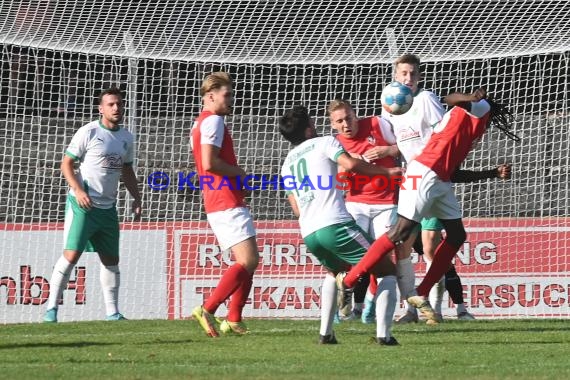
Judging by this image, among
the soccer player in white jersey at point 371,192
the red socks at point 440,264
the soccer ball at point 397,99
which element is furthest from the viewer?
the soccer player in white jersey at point 371,192

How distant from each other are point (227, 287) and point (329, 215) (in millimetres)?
1190

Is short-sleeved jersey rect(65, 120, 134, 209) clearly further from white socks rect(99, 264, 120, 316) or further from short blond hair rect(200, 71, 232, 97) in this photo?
short blond hair rect(200, 71, 232, 97)

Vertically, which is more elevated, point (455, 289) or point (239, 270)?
point (239, 270)

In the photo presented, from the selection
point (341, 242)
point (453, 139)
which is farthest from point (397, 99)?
point (341, 242)

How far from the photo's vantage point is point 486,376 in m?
6.30

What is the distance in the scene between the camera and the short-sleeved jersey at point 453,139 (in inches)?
349

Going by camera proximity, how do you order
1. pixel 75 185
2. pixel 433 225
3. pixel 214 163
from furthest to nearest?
pixel 75 185 < pixel 433 225 < pixel 214 163

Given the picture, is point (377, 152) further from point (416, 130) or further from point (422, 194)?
point (422, 194)

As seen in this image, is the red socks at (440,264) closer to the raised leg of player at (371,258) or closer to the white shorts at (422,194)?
the white shorts at (422,194)

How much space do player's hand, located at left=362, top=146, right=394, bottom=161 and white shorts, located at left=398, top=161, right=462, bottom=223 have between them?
659 millimetres

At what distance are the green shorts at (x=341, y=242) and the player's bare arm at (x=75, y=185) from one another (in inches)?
132

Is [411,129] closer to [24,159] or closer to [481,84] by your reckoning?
[481,84]

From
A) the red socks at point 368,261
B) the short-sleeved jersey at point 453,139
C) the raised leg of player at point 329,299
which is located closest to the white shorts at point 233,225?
the raised leg of player at point 329,299

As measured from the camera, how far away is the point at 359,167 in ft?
25.7
